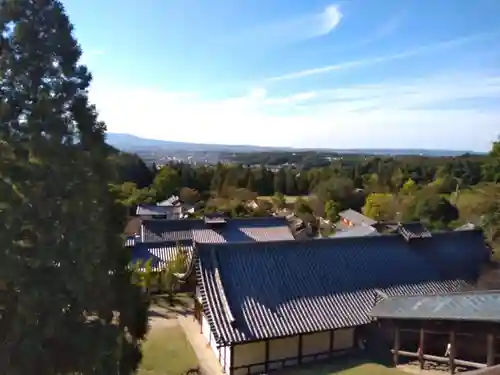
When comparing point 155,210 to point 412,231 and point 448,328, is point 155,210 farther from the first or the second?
point 448,328

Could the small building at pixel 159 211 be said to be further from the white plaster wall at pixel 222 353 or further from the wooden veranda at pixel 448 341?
the wooden veranda at pixel 448 341

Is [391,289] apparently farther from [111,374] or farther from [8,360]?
[8,360]

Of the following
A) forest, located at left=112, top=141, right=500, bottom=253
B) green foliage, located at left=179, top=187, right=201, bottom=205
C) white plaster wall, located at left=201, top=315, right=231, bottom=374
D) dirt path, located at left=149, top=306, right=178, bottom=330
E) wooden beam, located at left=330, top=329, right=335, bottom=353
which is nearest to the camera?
white plaster wall, located at left=201, top=315, right=231, bottom=374

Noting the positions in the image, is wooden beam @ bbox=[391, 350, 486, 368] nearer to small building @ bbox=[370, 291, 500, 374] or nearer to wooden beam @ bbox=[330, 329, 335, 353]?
small building @ bbox=[370, 291, 500, 374]

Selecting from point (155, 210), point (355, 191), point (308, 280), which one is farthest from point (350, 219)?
point (308, 280)

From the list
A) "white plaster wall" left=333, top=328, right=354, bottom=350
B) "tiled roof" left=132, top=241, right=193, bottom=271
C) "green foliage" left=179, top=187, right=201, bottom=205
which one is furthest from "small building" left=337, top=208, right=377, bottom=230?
"white plaster wall" left=333, top=328, right=354, bottom=350

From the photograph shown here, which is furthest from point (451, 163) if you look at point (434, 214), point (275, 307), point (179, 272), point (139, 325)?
point (139, 325)

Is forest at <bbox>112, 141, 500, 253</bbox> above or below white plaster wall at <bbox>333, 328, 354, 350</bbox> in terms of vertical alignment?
above
